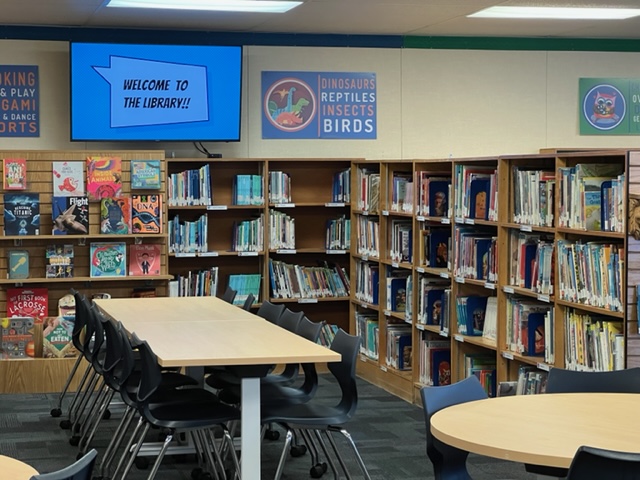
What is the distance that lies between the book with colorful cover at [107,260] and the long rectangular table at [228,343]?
1.79 m

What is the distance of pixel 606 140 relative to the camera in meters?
10.2

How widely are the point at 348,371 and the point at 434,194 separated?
2.87 m

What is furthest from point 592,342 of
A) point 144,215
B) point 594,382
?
point 144,215

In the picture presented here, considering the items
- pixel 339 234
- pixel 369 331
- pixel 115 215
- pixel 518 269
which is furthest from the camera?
pixel 339 234

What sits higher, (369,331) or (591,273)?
(591,273)

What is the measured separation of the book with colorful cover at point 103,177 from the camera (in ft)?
28.2

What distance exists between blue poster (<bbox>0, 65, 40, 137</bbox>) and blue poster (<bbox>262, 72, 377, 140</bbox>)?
6.68 feet

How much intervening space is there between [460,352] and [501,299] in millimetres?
937

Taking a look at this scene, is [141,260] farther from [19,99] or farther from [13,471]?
[13,471]

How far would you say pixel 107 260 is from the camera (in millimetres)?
8672

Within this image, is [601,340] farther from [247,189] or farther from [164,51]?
[164,51]

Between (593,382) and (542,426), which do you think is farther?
(593,382)

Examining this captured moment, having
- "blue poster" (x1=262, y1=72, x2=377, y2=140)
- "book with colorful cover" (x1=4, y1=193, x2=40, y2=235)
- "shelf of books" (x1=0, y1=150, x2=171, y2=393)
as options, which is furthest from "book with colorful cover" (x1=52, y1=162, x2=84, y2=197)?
"blue poster" (x1=262, y1=72, x2=377, y2=140)

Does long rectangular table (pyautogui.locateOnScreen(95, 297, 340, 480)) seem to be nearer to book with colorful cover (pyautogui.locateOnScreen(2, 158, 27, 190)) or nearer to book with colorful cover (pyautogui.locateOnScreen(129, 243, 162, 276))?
book with colorful cover (pyautogui.locateOnScreen(129, 243, 162, 276))
